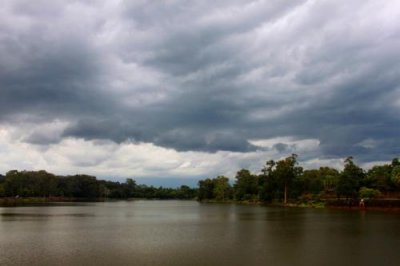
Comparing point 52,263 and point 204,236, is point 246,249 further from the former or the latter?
point 52,263

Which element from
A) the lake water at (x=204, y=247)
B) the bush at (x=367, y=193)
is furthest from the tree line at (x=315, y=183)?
the lake water at (x=204, y=247)

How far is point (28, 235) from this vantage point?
4372 centimetres

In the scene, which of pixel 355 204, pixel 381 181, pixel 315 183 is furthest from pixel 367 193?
pixel 315 183

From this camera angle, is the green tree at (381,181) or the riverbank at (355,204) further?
the green tree at (381,181)

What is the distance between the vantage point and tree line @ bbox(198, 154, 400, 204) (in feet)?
346

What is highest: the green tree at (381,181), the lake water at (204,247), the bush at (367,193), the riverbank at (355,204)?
the green tree at (381,181)

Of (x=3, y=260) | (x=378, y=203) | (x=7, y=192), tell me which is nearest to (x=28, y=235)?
(x=3, y=260)

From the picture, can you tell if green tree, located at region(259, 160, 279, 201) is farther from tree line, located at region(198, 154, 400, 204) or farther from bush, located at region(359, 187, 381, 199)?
bush, located at region(359, 187, 381, 199)

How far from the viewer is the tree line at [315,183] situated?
105 meters

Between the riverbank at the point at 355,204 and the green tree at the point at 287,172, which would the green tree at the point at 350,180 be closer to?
the riverbank at the point at 355,204

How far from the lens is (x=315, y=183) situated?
16912 centimetres

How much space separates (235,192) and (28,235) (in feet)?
492

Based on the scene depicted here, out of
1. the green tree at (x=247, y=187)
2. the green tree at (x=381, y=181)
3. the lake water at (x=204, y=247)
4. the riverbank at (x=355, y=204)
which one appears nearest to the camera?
the lake water at (x=204, y=247)

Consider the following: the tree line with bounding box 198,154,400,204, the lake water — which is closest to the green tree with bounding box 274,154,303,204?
the tree line with bounding box 198,154,400,204
